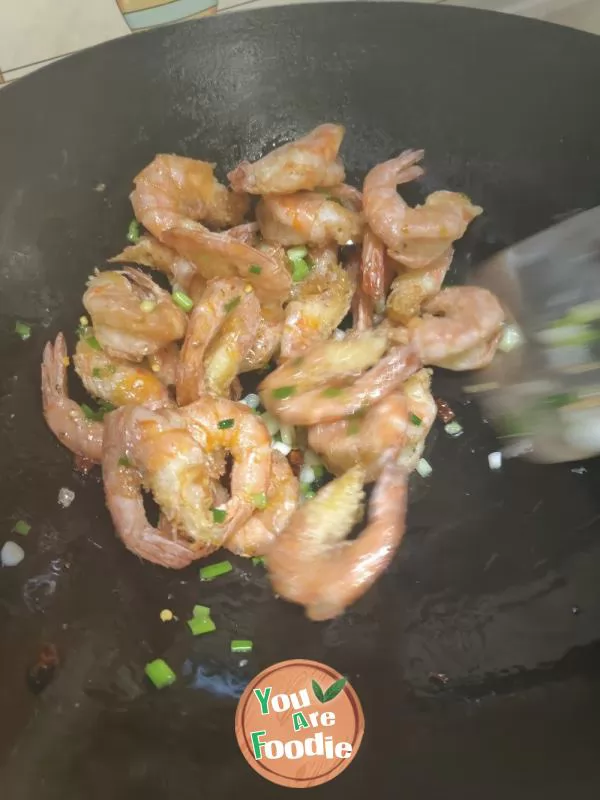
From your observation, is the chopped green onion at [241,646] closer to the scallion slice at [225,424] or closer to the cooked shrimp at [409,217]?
the scallion slice at [225,424]

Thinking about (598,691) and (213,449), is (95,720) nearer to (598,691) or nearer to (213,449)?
(213,449)


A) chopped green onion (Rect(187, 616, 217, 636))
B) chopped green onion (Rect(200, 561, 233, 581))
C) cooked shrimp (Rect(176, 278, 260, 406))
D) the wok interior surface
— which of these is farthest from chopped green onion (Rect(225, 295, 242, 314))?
chopped green onion (Rect(187, 616, 217, 636))

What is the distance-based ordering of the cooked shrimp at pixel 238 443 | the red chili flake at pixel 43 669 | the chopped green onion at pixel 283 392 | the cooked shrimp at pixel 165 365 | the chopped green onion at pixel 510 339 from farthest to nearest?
the chopped green onion at pixel 510 339
the cooked shrimp at pixel 165 365
the chopped green onion at pixel 283 392
the cooked shrimp at pixel 238 443
the red chili flake at pixel 43 669

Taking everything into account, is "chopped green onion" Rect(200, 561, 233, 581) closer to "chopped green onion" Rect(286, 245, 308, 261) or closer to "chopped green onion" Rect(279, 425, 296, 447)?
"chopped green onion" Rect(279, 425, 296, 447)

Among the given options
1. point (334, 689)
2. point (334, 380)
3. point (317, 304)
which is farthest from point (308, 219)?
point (334, 689)

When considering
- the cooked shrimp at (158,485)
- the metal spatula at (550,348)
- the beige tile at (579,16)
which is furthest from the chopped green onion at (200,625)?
the beige tile at (579,16)
